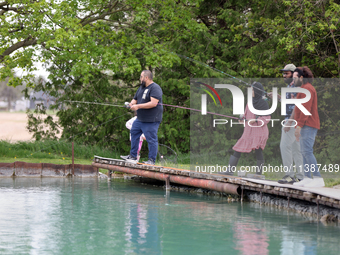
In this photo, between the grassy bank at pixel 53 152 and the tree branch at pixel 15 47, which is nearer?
the grassy bank at pixel 53 152

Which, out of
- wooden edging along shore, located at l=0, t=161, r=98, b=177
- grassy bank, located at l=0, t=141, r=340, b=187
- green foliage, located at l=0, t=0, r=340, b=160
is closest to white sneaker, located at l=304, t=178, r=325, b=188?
green foliage, located at l=0, t=0, r=340, b=160

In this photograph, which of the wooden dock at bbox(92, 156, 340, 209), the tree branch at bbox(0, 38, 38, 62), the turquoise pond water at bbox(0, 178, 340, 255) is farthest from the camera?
the tree branch at bbox(0, 38, 38, 62)

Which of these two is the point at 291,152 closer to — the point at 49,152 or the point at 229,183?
the point at 229,183

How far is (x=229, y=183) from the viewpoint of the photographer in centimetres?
823

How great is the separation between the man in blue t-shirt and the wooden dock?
51cm

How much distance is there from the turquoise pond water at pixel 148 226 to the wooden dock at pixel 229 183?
28cm

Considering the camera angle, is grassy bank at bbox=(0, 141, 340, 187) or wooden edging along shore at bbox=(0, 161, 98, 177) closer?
wooden edging along shore at bbox=(0, 161, 98, 177)

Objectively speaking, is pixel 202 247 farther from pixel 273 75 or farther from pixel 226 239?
pixel 273 75

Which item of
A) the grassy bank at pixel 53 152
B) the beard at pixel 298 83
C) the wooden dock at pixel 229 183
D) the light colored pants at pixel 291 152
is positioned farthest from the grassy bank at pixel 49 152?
the beard at pixel 298 83

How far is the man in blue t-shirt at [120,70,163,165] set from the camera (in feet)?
29.8

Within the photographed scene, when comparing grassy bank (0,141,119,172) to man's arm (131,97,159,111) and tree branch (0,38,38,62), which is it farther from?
man's arm (131,97,159,111)

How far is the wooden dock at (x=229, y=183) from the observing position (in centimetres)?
641

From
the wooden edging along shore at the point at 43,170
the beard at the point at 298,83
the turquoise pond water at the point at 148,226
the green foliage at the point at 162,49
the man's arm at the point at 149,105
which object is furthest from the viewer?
the green foliage at the point at 162,49

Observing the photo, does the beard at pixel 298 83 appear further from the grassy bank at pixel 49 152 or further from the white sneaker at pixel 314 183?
the grassy bank at pixel 49 152
